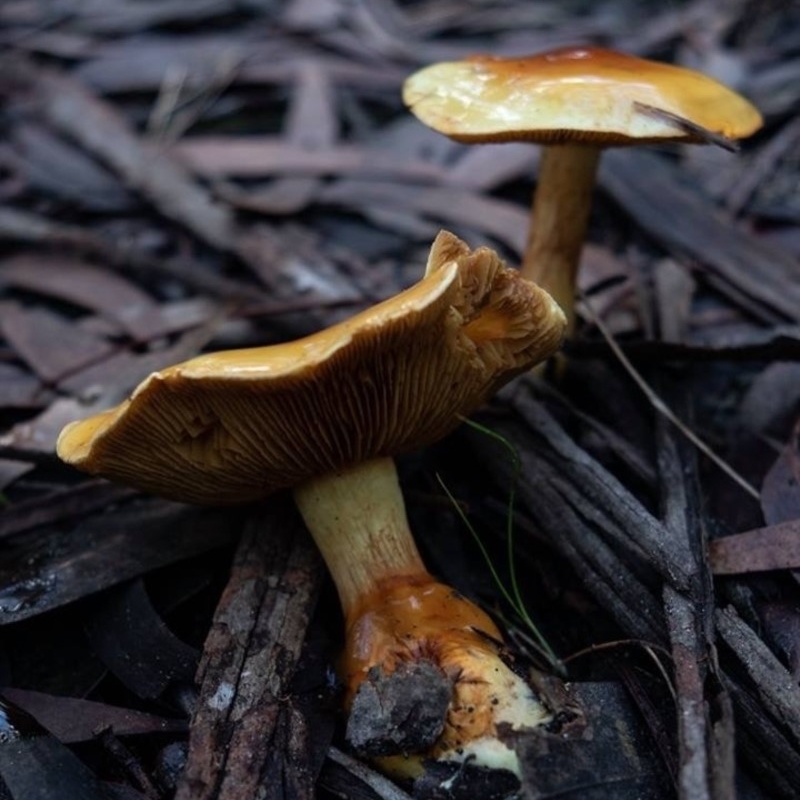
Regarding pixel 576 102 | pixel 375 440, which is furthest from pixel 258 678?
pixel 576 102

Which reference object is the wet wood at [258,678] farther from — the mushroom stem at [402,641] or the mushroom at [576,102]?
the mushroom at [576,102]

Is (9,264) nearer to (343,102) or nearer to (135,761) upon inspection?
(343,102)

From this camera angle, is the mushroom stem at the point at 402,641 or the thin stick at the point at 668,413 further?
the thin stick at the point at 668,413

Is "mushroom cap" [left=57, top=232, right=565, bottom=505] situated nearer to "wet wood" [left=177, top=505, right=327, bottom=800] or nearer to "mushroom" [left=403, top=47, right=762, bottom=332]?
"wet wood" [left=177, top=505, right=327, bottom=800]

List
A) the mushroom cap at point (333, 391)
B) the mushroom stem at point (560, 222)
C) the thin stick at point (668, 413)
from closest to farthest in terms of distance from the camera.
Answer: the mushroom cap at point (333, 391)
the thin stick at point (668, 413)
the mushroom stem at point (560, 222)

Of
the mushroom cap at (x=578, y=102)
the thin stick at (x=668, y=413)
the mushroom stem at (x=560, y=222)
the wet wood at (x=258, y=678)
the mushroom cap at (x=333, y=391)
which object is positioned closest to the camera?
the mushroom cap at (x=333, y=391)

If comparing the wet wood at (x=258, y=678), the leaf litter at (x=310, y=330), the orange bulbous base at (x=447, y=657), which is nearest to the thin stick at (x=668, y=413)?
the leaf litter at (x=310, y=330)

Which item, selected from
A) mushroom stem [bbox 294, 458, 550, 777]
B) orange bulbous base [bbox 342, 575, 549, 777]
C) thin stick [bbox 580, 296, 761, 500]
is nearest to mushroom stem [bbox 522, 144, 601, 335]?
thin stick [bbox 580, 296, 761, 500]

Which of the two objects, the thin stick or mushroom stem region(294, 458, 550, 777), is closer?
mushroom stem region(294, 458, 550, 777)
